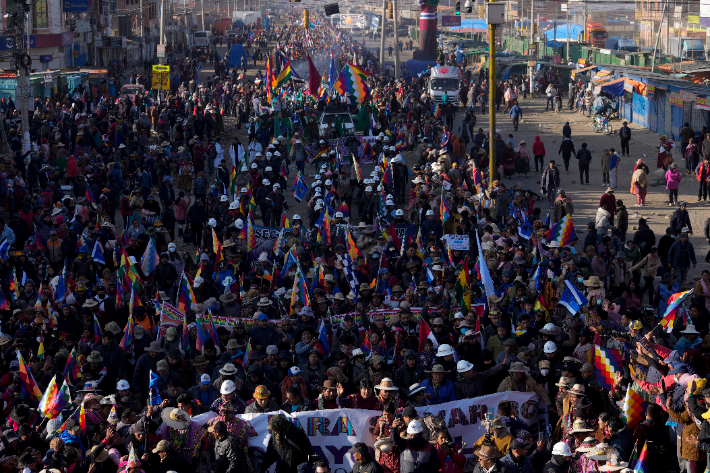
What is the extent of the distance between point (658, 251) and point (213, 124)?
721 inches

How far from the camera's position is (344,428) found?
8766 mm

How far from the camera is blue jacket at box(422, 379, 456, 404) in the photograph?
950 cm

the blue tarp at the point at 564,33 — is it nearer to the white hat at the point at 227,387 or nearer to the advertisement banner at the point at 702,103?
the advertisement banner at the point at 702,103

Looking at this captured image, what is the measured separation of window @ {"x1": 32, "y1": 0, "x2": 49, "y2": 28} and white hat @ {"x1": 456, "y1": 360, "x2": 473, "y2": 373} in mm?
44254

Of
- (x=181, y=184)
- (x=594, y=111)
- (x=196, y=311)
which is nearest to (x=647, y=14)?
(x=594, y=111)

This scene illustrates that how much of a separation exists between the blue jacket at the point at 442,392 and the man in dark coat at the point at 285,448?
5.82ft

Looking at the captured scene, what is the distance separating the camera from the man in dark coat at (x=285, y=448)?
808 centimetres

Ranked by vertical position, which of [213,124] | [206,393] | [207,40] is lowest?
[206,393]

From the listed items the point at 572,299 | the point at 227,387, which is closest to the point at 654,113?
the point at 572,299

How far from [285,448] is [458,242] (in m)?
7.53

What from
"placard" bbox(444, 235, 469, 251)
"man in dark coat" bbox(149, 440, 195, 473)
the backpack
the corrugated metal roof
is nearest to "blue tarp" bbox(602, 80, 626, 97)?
the corrugated metal roof

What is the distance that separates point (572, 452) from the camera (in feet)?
25.8

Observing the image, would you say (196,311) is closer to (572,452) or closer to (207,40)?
(572,452)

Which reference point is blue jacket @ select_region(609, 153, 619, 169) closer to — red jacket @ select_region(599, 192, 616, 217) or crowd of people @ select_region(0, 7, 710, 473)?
crowd of people @ select_region(0, 7, 710, 473)
